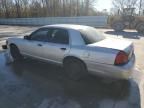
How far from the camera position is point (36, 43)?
578 cm

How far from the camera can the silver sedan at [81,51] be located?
4.21 meters

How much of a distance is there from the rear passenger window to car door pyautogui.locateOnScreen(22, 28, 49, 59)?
307mm

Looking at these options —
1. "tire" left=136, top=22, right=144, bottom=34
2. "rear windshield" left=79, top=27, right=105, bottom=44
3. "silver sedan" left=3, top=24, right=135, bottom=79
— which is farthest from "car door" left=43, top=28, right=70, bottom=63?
"tire" left=136, top=22, right=144, bottom=34

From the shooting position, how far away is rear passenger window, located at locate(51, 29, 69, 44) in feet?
16.5

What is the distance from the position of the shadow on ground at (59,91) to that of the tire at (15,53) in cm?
118

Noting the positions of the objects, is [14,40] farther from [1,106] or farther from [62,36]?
[1,106]

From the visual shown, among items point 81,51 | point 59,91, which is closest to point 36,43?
point 81,51

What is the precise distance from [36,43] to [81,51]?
184 centimetres

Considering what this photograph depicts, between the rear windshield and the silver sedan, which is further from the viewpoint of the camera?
the rear windshield

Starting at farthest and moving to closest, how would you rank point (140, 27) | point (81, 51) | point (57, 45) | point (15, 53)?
point (140, 27), point (15, 53), point (57, 45), point (81, 51)

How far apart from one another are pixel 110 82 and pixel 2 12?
42.3m

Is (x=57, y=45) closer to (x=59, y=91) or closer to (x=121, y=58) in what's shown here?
(x=59, y=91)

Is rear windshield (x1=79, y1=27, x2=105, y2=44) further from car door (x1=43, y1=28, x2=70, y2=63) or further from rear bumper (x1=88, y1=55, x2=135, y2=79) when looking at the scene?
rear bumper (x1=88, y1=55, x2=135, y2=79)

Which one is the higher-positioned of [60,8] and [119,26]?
[60,8]
